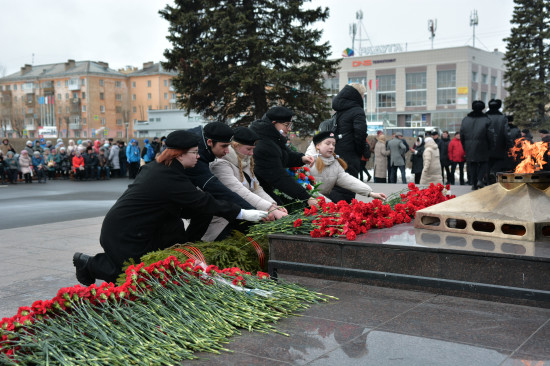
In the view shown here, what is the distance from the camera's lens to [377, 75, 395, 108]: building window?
2847 inches

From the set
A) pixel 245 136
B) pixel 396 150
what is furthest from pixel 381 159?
pixel 245 136

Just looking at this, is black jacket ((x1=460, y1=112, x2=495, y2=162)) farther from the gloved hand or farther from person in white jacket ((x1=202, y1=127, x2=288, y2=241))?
the gloved hand

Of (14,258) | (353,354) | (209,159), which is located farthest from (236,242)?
(14,258)

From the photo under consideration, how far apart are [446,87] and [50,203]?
6096cm

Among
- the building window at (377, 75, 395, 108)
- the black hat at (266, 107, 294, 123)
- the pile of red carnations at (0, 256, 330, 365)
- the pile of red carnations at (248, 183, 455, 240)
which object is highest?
the building window at (377, 75, 395, 108)

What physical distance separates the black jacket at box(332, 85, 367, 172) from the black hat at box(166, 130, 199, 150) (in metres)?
3.64

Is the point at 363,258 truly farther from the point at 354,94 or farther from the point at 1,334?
the point at 354,94

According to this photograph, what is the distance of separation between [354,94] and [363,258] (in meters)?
3.91

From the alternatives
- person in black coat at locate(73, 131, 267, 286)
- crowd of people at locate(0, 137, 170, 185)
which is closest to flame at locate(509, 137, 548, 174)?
person in black coat at locate(73, 131, 267, 286)

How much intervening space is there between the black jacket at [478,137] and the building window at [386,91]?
61.0 meters

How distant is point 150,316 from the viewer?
10.5 feet

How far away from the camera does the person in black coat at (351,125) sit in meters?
7.74

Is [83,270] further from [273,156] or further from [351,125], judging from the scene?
[351,125]

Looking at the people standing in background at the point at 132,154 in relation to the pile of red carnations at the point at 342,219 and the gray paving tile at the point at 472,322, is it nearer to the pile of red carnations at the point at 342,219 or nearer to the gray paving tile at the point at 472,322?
the pile of red carnations at the point at 342,219
